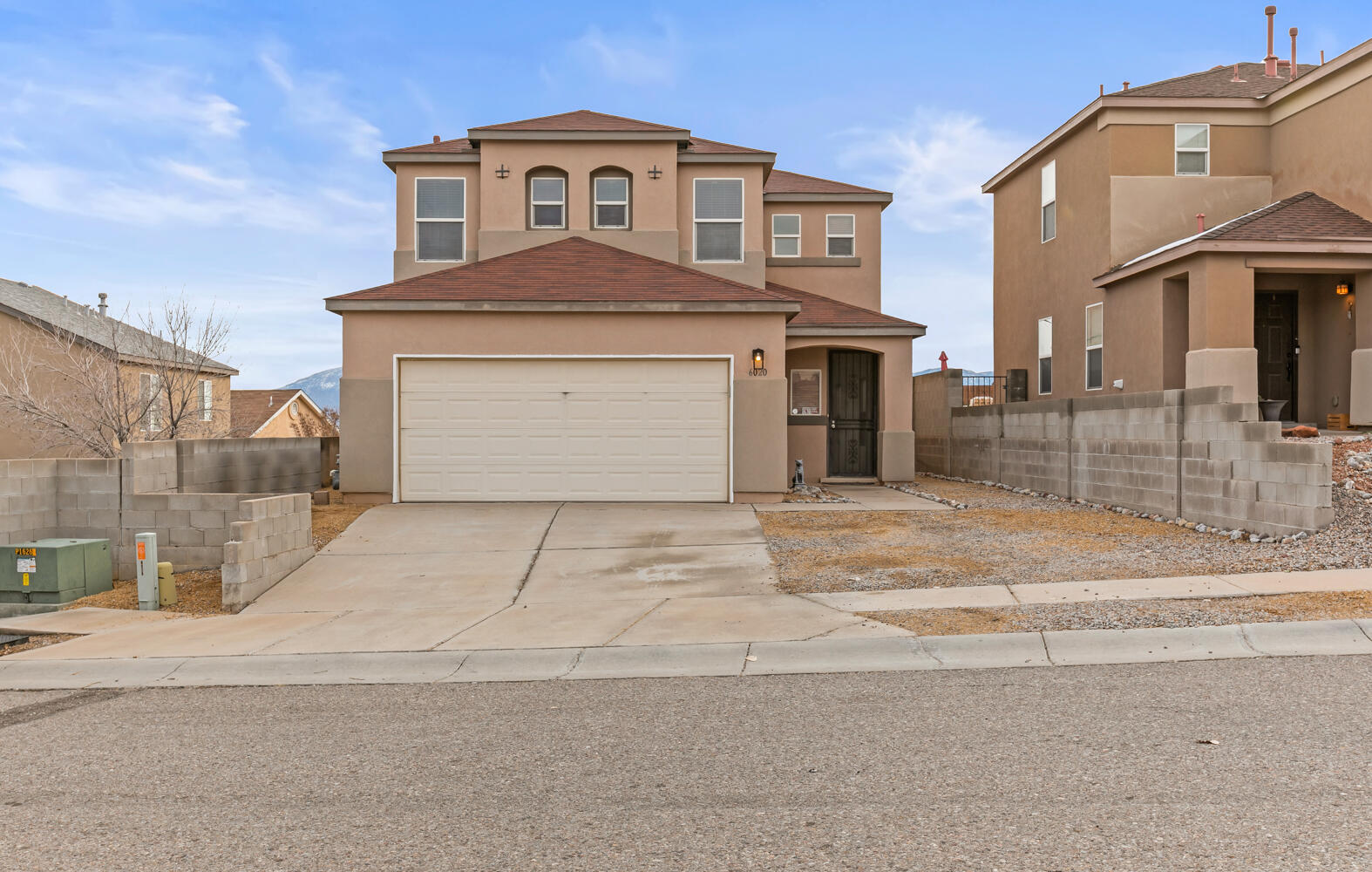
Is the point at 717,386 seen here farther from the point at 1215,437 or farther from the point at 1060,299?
the point at 1060,299

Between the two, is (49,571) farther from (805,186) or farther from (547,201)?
(805,186)

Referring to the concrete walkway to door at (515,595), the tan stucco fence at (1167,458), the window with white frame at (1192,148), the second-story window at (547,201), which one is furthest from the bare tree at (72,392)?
the window with white frame at (1192,148)

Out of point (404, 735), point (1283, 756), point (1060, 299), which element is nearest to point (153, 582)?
point (404, 735)

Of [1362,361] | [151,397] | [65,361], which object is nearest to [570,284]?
[151,397]

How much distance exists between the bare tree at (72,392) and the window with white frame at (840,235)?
1572 cm

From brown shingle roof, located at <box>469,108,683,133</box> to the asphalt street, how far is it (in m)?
15.1

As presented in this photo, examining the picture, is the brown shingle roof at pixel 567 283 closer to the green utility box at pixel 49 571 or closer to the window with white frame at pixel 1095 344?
the green utility box at pixel 49 571

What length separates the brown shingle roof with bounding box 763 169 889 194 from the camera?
2298cm

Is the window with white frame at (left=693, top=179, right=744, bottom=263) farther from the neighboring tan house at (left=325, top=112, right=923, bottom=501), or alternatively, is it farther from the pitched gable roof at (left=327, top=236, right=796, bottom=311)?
the neighboring tan house at (left=325, top=112, right=923, bottom=501)

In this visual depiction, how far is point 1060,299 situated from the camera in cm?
2180

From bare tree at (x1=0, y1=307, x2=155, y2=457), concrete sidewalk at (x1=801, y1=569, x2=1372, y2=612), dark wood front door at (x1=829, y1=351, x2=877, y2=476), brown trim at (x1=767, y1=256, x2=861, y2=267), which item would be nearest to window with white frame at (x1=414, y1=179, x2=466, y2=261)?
bare tree at (x1=0, y1=307, x2=155, y2=457)

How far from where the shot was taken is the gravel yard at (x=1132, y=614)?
7441 mm

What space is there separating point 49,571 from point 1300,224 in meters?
19.6

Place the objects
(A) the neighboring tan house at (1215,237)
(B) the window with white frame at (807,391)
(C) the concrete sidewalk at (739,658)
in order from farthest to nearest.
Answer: (B) the window with white frame at (807,391) < (A) the neighboring tan house at (1215,237) < (C) the concrete sidewalk at (739,658)
